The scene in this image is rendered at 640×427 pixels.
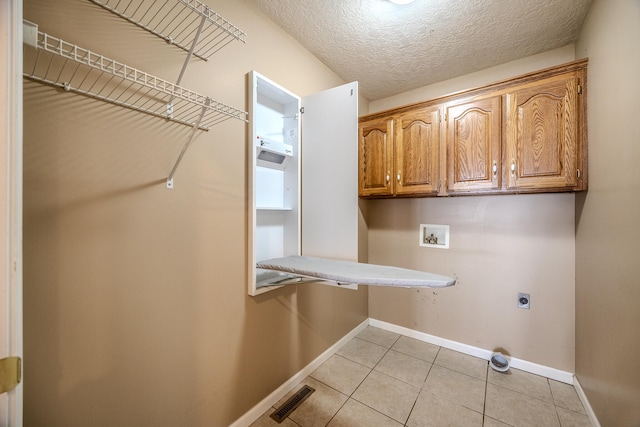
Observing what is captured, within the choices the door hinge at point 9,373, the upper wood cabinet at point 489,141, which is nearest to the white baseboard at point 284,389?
the door hinge at point 9,373

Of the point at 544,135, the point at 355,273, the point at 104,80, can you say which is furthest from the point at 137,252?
the point at 544,135

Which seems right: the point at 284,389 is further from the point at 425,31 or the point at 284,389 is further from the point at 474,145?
the point at 425,31

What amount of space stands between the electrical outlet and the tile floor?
56 cm

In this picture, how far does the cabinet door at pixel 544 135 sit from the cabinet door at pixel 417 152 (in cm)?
50

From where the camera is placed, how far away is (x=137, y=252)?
3.50ft

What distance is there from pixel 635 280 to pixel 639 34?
1.09m

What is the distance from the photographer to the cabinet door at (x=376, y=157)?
2.28 metres

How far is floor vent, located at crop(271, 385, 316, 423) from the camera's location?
1.59 metres

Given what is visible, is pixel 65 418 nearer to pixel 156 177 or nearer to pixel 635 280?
pixel 156 177

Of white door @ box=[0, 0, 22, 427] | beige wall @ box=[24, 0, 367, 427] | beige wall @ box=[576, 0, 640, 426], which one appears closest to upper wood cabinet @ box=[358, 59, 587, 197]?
beige wall @ box=[576, 0, 640, 426]

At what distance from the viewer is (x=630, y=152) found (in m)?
1.13

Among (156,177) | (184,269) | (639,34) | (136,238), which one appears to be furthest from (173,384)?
(639,34)

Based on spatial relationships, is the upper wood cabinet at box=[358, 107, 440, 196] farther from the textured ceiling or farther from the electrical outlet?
the electrical outlet

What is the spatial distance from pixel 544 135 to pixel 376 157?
1.22m
